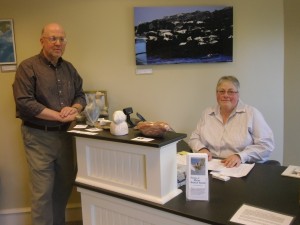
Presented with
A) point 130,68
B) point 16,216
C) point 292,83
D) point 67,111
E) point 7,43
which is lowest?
point 16,216

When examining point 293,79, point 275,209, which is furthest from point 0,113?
point 293,79

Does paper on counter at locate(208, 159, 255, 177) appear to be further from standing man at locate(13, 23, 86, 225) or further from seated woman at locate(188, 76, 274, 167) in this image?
standing man at locate(13, 23, 86, 225)

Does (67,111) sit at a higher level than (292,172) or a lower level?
higher

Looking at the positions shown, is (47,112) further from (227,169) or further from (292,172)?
(292,172)

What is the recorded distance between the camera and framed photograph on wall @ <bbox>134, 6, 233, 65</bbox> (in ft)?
8.86

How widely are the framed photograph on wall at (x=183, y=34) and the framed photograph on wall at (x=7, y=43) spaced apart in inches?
41.4

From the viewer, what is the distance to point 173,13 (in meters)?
2.72

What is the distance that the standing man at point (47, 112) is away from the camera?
2.06 meters

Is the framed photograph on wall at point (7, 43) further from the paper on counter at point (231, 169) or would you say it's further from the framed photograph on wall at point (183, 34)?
the paper on counter at point (231, 169)

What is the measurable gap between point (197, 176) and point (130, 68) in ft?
5.40

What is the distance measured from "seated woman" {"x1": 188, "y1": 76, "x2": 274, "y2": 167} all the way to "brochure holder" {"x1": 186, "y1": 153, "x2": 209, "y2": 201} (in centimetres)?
80

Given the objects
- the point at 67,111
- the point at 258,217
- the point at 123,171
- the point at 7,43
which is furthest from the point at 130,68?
the point at 258,217

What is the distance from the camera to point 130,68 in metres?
2.76

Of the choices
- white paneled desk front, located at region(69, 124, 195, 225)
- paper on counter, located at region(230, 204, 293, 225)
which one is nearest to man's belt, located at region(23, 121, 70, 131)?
white paneled desk front, located at region(69, 124, 195, 225)
